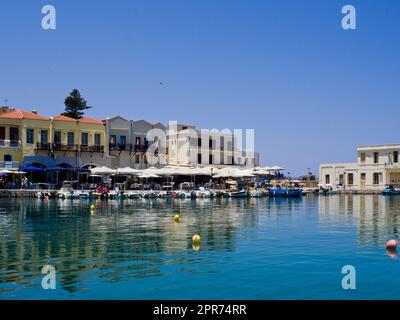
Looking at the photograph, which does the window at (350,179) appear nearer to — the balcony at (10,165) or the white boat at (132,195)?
the white boat at (132,195)

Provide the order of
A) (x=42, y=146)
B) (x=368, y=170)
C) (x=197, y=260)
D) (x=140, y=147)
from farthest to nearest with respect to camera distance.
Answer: (x=368, y=170), (x=140, y=147), (x=42, y=146), (x=197, y=260)

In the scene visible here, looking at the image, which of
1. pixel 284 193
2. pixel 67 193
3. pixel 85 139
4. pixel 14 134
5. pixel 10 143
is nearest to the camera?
pixel 67 193

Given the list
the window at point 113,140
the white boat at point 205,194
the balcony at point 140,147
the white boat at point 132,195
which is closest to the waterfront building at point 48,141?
the window at point 113,140

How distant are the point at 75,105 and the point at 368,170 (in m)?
48.2

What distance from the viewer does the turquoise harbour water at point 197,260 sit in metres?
11.2

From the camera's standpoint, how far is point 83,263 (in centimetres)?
1428

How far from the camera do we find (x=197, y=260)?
48.6 feet

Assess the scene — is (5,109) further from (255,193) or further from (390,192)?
(390,192)

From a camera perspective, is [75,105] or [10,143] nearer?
[10,143]

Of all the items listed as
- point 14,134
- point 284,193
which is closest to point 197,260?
point 14,134

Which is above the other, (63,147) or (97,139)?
(97,139)

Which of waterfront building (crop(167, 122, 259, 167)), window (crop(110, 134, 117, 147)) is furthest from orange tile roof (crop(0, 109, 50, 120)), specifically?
waterfront building (crop(167, 122, 259, 167))
